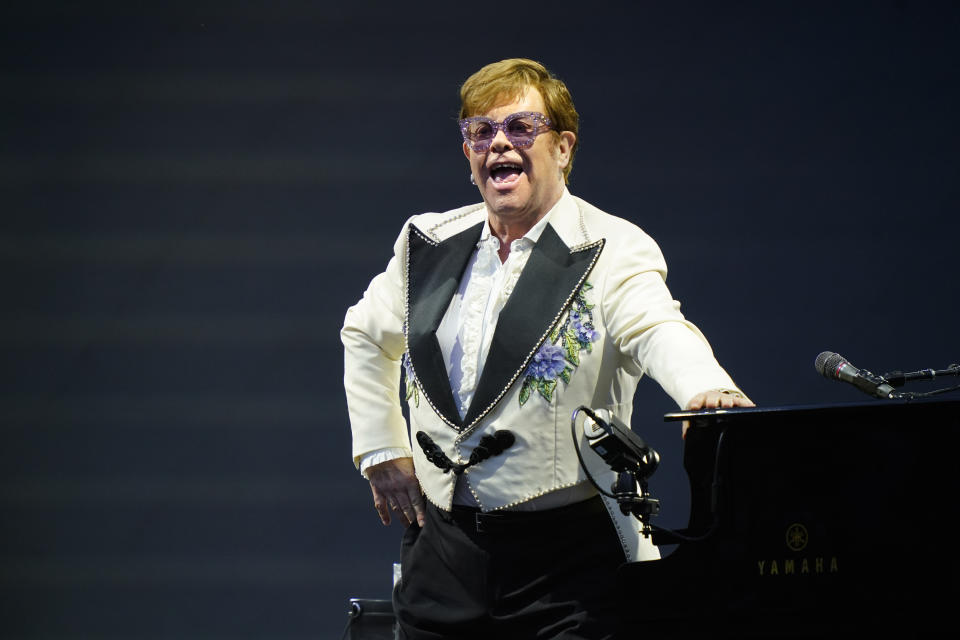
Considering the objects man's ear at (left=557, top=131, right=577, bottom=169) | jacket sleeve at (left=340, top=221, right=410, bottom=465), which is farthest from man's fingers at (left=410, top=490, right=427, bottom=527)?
man's ear at (left=557, top=131, right=577, bottom=169)

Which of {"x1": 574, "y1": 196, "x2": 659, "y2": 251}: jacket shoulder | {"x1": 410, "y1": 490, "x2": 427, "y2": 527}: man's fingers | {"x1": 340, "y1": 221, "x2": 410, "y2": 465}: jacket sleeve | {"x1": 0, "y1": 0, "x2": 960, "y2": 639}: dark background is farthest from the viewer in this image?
{"x1": 0, "y1": 0, "x2": 960, "y2": 639}: dark background

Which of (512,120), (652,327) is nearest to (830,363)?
(652,327)

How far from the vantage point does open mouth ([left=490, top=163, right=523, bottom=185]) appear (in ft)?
6.85

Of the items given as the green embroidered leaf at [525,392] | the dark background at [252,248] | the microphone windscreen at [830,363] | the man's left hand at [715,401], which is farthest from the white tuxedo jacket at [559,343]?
the dark background at [252,248]

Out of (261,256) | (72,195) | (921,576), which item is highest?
(72,195)

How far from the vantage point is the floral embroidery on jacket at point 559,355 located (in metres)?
1.94

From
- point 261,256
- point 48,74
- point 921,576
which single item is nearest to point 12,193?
point 48,74

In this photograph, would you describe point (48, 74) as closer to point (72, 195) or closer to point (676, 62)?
point (72, 195)

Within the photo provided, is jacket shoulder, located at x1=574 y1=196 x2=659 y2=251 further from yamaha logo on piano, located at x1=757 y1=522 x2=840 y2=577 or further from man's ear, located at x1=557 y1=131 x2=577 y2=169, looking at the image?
yamaha logo on piano, located at x1=757 y1=522 x2=840 y2=577

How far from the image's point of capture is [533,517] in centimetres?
193

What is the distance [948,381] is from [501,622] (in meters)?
2.22

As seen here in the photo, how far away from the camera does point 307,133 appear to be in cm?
345

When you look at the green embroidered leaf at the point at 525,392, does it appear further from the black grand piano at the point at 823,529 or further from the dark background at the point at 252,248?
the dark background at the point at 252,248

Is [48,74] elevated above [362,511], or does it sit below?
above
